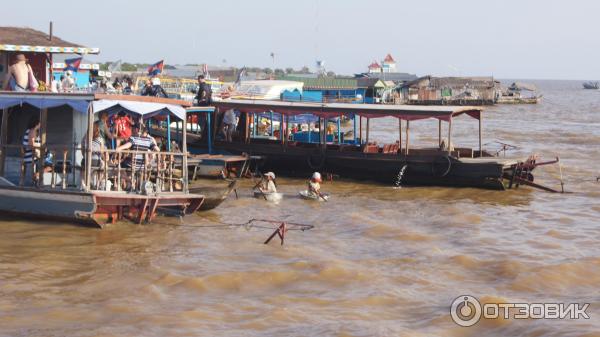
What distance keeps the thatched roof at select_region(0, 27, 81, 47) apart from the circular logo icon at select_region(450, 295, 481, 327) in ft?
35.1

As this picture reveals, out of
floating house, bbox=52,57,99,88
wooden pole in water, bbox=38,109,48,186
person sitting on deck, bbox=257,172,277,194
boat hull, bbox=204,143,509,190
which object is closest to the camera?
wooden pole in water, bbox=38,109,48,186

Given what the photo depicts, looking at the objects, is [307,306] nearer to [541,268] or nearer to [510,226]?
[541,268]

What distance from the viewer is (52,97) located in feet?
40.4

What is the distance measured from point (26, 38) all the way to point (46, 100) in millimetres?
5284

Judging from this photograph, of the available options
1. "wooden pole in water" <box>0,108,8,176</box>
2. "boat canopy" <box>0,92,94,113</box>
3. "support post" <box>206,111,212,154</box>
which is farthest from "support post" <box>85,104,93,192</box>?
"support post" <box>206,111,212,154</box>

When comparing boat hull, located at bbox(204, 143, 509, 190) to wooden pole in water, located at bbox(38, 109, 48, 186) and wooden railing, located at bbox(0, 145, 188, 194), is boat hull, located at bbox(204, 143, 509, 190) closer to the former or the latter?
wooden railing, located at bbox(0, 145, 188, 194)

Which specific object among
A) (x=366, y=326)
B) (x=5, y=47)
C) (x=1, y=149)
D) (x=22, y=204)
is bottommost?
(x=366, y=326)

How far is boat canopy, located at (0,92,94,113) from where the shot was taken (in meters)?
12.0

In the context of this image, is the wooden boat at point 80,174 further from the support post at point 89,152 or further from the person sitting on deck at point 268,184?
the person sitting on deck at point 268,184

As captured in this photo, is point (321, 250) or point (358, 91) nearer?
point (321, 250)

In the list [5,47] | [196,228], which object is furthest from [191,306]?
[5,47]

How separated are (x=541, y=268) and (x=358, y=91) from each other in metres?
37.9

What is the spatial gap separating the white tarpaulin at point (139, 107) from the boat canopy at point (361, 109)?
6841 mm

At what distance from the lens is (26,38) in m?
16.9
